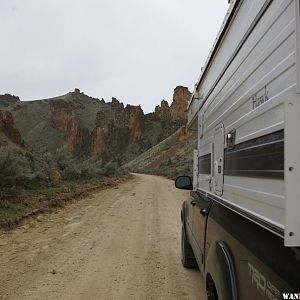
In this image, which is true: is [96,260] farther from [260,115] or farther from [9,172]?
[9,172]

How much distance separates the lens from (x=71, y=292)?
5168mm

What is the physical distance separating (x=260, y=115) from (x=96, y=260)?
5.03 meters

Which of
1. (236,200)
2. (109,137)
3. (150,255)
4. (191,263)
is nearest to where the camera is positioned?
(236,200)

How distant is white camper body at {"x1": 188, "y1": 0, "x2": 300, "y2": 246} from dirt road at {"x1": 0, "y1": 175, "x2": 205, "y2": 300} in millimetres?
2180

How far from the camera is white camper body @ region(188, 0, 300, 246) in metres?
1.79

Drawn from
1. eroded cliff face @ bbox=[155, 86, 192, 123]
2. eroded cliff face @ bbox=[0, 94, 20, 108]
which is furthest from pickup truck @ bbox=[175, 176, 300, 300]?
eroded cliff face @ bbox=[0, 94, 20, 108]

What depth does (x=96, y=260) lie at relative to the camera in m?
6.80

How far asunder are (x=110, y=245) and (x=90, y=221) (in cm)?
319

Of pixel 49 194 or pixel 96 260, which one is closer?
pixel 96 260

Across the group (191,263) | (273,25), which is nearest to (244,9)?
(273,25)

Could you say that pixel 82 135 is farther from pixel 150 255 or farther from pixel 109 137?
pixel 150 255

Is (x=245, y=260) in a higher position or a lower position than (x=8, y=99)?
lower

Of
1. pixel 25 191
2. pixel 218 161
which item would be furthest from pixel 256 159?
pixel 25 191

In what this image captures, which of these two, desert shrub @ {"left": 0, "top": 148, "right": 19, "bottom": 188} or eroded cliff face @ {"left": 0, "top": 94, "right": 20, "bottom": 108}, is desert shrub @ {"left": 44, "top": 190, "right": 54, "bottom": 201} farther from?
eroded cliff face @ {"left": 0, "top": 94, "right": 20, "bottom": 108}
